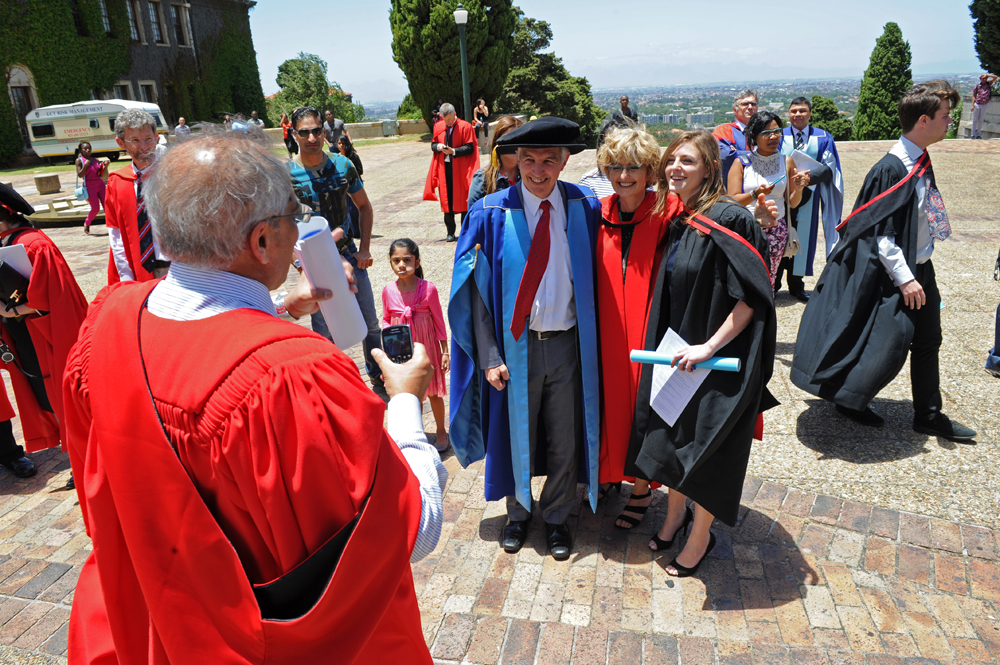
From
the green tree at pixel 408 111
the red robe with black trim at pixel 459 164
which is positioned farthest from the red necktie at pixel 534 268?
the green tree at pixel 408 111

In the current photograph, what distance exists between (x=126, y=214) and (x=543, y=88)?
3077 cm

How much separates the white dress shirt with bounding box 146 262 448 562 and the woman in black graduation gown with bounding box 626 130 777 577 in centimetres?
155

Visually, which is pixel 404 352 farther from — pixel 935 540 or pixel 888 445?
pixel 888 445

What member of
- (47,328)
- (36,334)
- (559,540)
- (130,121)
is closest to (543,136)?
(559,540)

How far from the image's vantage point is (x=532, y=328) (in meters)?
3.03

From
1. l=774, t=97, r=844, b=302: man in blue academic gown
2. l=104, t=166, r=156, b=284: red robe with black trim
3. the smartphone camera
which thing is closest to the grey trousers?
the smartphone camera

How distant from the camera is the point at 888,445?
407 cm

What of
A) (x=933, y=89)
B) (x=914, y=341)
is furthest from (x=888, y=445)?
(x=933, y=89)

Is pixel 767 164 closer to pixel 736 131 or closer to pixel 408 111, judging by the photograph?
pixel 736 131

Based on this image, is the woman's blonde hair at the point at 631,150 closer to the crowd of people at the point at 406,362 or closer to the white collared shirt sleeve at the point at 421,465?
the crowd of people at the point at 406,362

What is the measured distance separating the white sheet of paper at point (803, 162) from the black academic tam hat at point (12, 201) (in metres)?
5.90

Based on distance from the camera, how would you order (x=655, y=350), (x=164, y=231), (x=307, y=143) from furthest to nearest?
(x=307, y=143) < (x=655, y=350) < (x=164, y=231)

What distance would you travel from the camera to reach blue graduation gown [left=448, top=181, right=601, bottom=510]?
296 cm

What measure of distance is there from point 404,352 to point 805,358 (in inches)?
131
